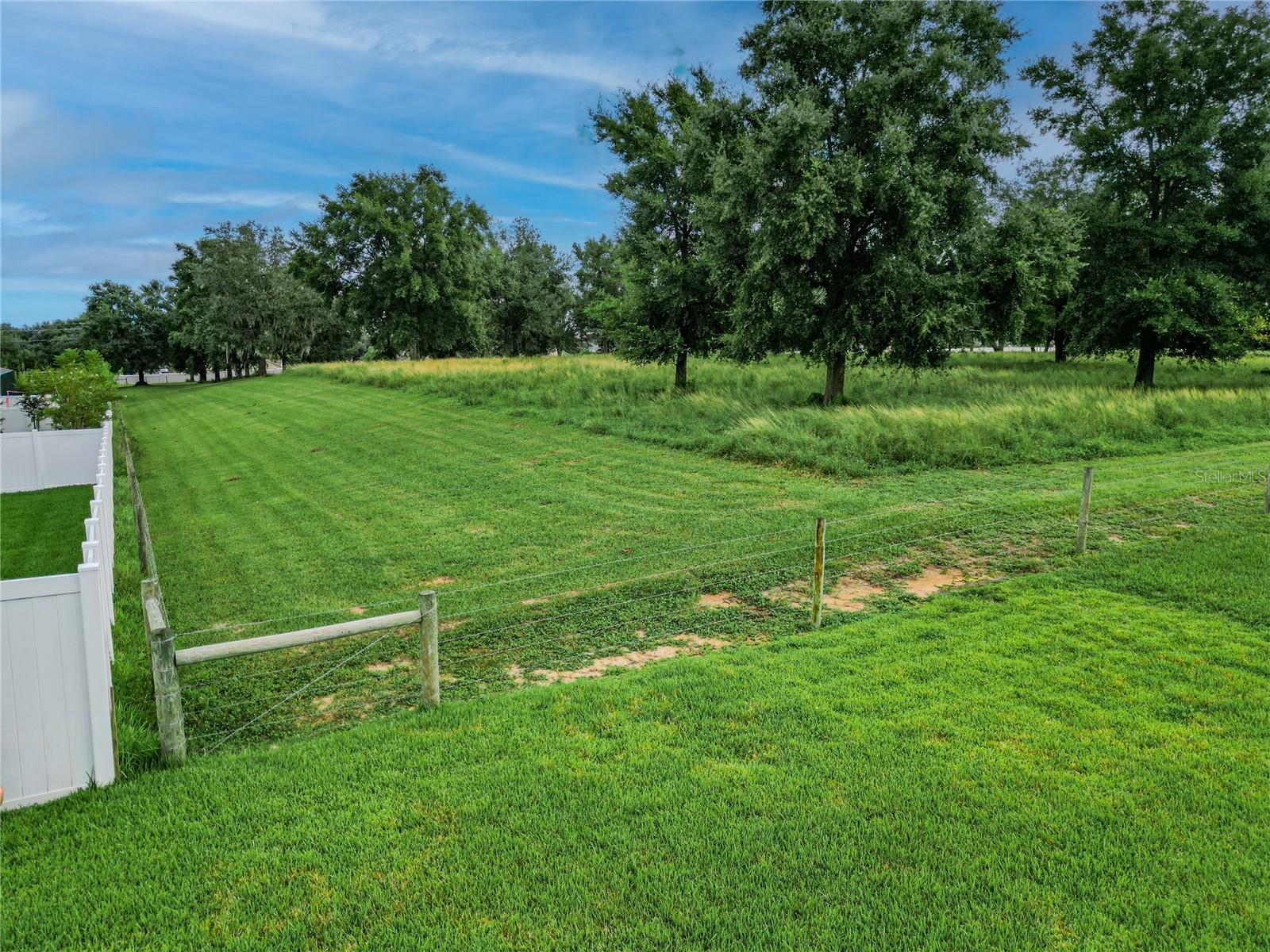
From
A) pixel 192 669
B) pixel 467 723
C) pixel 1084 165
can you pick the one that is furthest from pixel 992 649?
pixel 1084 165

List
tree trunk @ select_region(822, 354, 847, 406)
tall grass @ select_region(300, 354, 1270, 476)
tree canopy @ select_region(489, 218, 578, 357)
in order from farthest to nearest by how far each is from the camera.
→ tree canopy @ select_region(489, 218, 578, 357) → tree trunk @ select_region(822, 354, 847, 406) → tall grass @ select_region(300, 354, 1270, 476)

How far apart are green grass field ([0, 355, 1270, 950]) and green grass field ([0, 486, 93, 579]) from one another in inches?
42.3

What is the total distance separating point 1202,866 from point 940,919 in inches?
57.6

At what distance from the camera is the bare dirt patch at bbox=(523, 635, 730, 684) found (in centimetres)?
617

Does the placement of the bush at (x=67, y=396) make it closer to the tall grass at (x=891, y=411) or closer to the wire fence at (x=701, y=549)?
the tall grass at (x=891, y=411)

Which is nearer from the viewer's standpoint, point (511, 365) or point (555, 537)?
point (555, 537)

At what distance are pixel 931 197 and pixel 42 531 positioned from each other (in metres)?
21.2

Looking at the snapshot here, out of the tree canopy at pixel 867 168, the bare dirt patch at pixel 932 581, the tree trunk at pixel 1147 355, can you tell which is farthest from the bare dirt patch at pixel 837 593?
the tree trunk at pixel 1147 355

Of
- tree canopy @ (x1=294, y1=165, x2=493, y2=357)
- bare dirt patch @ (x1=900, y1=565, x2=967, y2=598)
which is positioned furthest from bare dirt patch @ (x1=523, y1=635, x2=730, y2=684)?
tree canopy @ (x1=294, y1=165, x2=493, y2=357)

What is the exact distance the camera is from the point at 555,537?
10945mm

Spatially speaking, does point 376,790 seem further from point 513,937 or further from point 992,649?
point 992,649

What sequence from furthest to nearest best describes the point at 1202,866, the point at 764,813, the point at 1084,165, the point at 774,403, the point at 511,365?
the point at 511,365 → the point at 1084,165 → the point at 774,403 → the point at 764,813 → the point at 1202,866

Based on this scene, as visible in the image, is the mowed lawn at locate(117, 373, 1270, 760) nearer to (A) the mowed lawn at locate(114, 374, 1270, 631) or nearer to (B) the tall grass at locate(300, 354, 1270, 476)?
(A) the mowed lawn at locate(114, 374, 1270, 631)

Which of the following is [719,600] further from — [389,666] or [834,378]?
[834,378]
